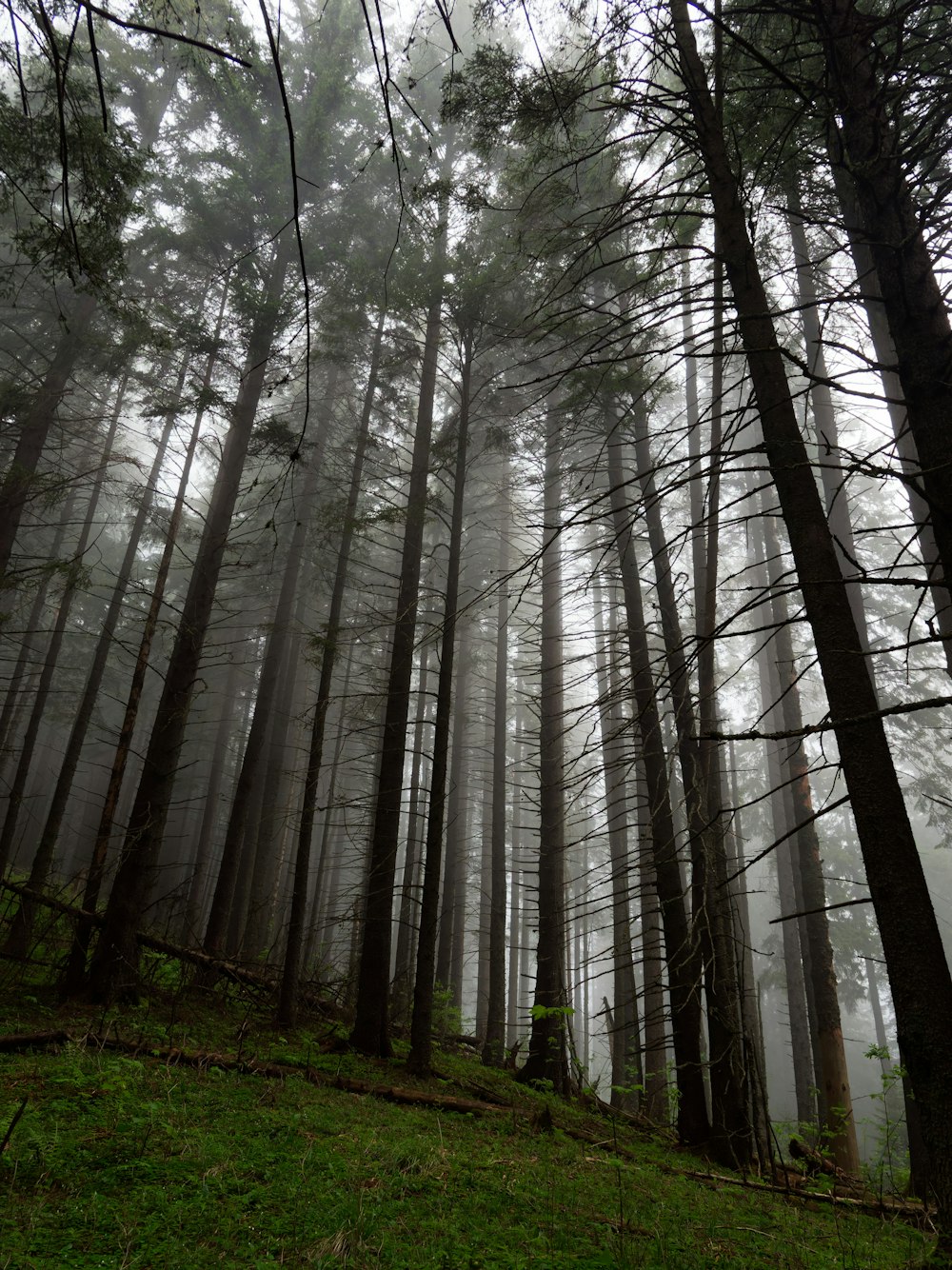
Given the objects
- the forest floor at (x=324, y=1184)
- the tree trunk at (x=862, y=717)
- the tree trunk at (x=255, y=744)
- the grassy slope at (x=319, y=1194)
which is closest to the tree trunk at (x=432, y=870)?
the forest floor at (x=324, y=1184)

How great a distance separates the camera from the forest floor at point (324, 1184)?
100.0 inches

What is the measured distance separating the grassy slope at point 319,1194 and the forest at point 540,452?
14.2 inches

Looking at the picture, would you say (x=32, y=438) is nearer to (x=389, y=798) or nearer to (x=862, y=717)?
(x=389, y=798)

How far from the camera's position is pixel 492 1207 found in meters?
3.21

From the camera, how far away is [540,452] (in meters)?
13.8

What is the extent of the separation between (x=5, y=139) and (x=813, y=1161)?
39.0 ft

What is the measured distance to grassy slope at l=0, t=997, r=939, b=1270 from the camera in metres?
2.52

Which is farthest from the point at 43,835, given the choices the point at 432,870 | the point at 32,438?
the point at 432,870

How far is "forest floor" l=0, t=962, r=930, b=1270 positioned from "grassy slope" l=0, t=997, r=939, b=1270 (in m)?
0.01

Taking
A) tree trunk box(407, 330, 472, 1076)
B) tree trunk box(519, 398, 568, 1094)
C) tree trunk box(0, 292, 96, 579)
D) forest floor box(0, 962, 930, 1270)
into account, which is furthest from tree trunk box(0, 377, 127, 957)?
tree trunk box(519, 398, 568, 1094)

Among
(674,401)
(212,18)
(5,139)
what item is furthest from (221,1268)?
(674,401)

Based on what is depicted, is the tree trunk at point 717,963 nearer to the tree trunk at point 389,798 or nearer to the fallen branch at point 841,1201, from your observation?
the fallen branch at point 841,1201

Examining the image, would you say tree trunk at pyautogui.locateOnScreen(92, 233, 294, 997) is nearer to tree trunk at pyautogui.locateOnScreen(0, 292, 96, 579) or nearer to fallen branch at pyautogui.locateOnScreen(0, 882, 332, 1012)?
fallen branch at pyautogui.locateOnScreen(0, 882, 332, 1012)

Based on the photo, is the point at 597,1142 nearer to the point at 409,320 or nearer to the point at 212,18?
the point at 409,320
